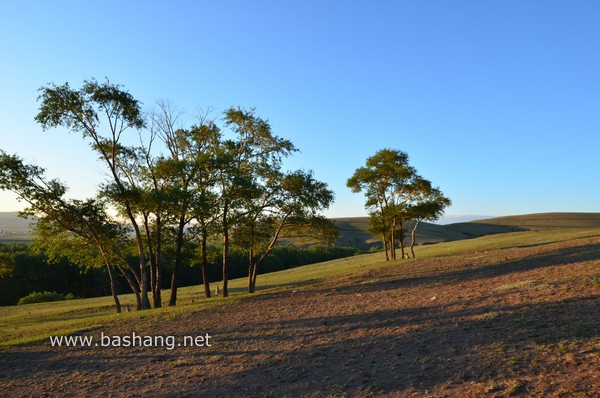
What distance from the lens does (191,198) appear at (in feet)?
81.5

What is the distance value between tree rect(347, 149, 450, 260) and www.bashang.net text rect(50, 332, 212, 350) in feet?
108

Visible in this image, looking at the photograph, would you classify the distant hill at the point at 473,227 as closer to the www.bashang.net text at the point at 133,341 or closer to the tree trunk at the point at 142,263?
the tree trunk at the point at 142,263

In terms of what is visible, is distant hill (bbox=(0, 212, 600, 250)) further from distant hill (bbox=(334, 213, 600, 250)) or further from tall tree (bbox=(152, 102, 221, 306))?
tall tree (bbox=(152, 102, 221, 306))

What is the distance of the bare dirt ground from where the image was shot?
825cm

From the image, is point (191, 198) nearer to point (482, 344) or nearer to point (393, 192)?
point (482, 344)

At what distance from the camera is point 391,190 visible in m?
47.2

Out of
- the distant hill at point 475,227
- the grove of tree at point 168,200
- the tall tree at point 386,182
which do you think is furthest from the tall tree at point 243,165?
the distant hill at point 475,227

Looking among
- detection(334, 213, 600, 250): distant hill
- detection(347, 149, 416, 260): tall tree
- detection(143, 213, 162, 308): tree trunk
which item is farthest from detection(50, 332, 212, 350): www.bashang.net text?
detection(334, 213, 600, 250): distant hill

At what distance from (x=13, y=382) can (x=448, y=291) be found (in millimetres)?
15831

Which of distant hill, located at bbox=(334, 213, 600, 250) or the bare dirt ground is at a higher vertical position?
distant hill, located at bbox=(334, 213, 600, 250)

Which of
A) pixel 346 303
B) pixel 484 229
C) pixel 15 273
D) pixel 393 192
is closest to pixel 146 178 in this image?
pixel 346 303

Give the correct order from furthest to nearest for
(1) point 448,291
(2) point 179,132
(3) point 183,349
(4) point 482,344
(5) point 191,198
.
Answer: (2) point 179,132
(5) point 191,198
(1) point 448,291
(3) point 183,349
(4) point 482,344

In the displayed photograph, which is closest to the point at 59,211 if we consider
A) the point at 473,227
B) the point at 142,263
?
the point at 142,263

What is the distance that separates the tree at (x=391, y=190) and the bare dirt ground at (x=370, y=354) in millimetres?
27364
